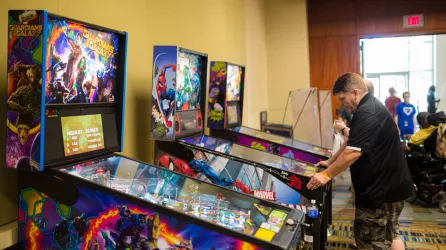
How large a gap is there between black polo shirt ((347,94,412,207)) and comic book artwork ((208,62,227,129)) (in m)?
1.47

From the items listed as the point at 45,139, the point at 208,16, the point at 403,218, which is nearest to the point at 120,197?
the point at 45,139

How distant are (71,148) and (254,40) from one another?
5.18 metres

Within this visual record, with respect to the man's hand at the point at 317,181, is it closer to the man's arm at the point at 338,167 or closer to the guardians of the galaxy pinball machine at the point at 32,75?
the man's arm at the point at 338,167

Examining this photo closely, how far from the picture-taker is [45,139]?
5.53ft

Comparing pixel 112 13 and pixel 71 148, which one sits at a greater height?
pixel 112 13

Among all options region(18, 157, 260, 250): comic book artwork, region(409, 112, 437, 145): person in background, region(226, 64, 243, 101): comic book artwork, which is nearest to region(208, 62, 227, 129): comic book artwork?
region(226, 64, 243, 101): comic book artwork

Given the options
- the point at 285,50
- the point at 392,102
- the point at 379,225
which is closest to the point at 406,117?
the point at 392,102

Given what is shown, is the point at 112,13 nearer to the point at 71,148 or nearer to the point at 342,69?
the point at 71,148

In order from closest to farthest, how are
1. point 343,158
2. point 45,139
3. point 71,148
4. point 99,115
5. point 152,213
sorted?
point 152,213, point 45,139, point 71,148, point 99,115, point 343,158

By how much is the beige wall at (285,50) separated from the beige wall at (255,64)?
0.15 metres

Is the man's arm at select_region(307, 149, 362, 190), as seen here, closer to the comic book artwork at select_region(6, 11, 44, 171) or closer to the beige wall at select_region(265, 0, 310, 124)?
the comic book artwork at select_region(6, 11, 44, 171)

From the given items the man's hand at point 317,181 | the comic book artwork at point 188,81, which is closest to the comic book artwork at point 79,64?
the comic book artwork at point 188,81

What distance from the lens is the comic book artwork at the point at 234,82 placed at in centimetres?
386

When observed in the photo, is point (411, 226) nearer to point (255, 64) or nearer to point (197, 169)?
point (197, 169)
